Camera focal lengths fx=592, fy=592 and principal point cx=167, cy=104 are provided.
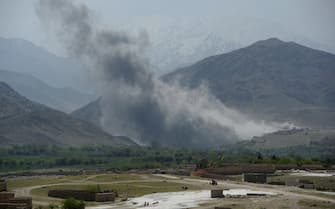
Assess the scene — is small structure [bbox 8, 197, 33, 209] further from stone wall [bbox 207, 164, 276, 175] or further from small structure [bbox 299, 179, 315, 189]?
stone wall [bbox 207, 164, 276, 175]

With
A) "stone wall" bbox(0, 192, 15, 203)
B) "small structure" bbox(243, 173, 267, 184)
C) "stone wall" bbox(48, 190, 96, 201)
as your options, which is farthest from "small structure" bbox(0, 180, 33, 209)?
"small structure" bbox(243, 173, 267, 184)

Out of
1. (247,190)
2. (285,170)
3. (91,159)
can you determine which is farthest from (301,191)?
(91,159)

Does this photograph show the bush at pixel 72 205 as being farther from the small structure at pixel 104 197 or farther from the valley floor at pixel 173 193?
the small structure at pixel 104 197

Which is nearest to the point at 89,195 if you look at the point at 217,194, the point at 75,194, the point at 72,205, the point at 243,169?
the point at 75,194

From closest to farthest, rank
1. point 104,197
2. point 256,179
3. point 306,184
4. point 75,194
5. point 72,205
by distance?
point 72,205, point 104,197, point 75,194, point 306,184, point 256,179

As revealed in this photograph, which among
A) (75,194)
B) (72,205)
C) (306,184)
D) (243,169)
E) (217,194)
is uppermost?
(243,169)

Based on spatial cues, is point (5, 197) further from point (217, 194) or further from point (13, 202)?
point (217, 194)

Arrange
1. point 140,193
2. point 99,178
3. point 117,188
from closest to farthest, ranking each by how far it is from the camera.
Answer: point 140,193 → point 117,188 → point 99,178

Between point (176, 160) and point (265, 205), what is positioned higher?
point (176, 160)

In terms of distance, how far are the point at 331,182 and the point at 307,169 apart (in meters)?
32.1

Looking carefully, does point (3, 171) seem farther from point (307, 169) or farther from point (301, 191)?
point (301, 191)

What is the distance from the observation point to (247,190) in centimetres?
8588

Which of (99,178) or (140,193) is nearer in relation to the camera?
(140,193)

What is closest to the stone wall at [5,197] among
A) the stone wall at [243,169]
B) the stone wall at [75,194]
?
the stone wall at [75,194]
